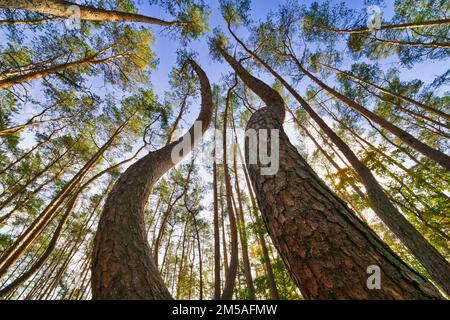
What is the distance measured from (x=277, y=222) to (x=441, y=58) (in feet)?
35.8

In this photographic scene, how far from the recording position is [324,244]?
0.82 metres

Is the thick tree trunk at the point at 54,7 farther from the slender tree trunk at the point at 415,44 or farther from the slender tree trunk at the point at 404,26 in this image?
the slender tree trunk at the point at 415,44

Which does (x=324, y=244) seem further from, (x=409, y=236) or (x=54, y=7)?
(x=54, y=7)

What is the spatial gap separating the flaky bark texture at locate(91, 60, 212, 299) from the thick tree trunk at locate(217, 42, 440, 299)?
2.52ft

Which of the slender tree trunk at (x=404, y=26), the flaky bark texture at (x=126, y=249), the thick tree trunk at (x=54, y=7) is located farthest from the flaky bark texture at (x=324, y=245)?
the slender tree trunk at (x=404, y=26)

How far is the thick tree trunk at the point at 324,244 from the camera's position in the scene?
0.68 meters

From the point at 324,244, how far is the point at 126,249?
120 cm

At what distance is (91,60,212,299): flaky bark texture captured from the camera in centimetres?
101

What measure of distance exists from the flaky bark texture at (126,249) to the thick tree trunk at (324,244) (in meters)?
0.77

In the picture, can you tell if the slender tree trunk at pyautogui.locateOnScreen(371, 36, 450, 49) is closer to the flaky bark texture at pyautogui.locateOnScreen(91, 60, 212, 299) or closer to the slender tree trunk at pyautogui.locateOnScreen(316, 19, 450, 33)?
the slender tree trunk at pyautogui.locateOnScreen(316, 19, 450, 33)

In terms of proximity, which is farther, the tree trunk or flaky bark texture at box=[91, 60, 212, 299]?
the tree trunk

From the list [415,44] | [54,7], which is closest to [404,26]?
[415,44]

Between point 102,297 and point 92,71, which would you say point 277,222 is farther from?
point 92,71

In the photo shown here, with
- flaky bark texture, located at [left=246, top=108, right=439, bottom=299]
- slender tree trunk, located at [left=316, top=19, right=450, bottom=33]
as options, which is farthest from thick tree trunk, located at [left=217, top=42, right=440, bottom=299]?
slender tree trunk, located at [left=316, top=19, right=450, bottom=33]
